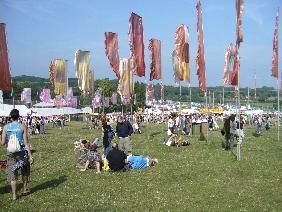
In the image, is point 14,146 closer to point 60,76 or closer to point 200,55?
point 200,55

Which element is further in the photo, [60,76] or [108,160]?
[60,76]

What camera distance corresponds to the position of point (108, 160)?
16234mm

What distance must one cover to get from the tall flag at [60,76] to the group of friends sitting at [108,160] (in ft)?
70.2

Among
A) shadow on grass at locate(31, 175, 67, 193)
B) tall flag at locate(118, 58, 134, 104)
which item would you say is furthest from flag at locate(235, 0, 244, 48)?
tall flag at locate(118, 58, 134, 104)

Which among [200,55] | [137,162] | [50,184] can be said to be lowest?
[50,184]

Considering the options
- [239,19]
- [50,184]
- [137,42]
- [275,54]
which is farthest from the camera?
[275,54]

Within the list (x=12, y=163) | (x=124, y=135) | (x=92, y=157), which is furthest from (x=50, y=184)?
(x=124, y=135)

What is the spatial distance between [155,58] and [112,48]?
10.5ft

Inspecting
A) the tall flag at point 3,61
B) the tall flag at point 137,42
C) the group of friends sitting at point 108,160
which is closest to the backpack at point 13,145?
the group of friends sitting at point 108,160

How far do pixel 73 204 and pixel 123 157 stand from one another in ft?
18.2

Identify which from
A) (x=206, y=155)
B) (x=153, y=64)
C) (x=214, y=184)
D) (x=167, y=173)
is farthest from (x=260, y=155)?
(x=153, y=64)

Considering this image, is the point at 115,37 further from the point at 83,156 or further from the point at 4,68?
the point at 83,156

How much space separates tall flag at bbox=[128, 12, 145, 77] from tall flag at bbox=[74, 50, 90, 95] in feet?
24.0

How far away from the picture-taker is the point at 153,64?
98.5 feet
